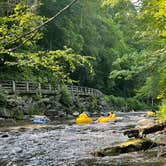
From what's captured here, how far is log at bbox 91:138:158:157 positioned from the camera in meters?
8.34

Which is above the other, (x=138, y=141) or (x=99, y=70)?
(x=99, y=70)

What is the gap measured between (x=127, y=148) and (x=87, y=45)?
118 ft

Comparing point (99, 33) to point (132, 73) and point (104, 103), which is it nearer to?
point (104, 103)

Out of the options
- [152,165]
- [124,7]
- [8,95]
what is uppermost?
[124,7]

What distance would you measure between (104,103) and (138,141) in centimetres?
3176

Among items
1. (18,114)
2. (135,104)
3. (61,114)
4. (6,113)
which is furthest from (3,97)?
(135,104)

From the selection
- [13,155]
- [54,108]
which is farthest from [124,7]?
[54,108]

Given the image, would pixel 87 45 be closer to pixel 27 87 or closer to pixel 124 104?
pixel 124 104

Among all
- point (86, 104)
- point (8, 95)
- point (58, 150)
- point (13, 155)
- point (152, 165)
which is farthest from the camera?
point (86, 104)

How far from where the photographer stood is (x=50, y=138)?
12227 mm

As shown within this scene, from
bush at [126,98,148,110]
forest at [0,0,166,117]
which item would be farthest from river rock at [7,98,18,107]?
bush at [126,98,148,110]

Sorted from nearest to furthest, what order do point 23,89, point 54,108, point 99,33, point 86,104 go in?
1. point 23,89
2. point 54,108
3. point 86,104
4. point 99,33

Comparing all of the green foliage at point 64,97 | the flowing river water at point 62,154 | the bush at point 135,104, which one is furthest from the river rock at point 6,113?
the bush at point 135,104

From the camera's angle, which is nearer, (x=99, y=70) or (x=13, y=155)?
(x=13, y=155)
